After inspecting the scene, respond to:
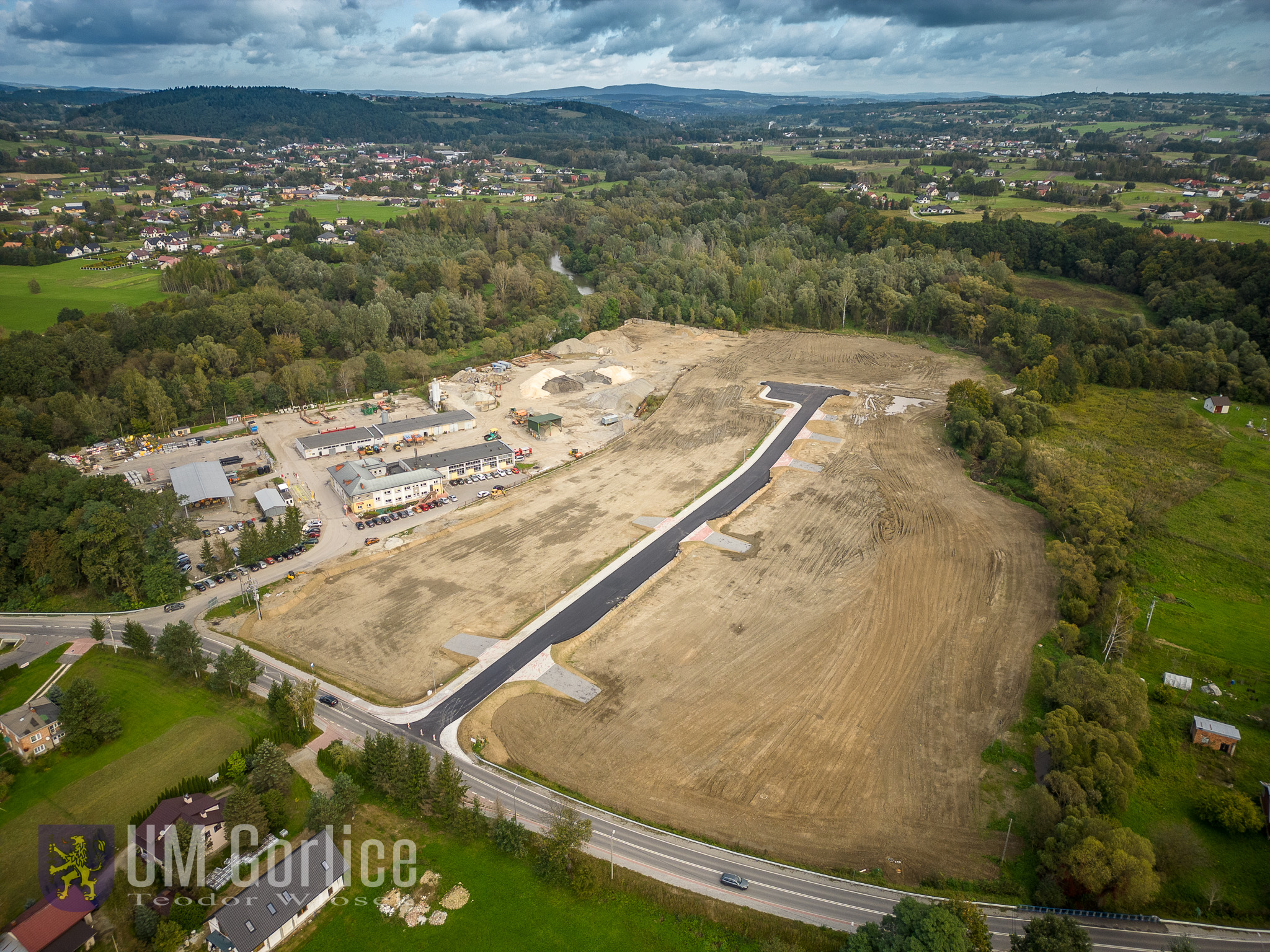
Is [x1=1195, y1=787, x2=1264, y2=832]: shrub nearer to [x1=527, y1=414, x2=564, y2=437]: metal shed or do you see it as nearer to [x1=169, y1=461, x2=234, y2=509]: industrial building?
[x1=527, y1=414, x2=564, y2=437]: metal shed

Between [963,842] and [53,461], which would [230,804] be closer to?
[963,842]

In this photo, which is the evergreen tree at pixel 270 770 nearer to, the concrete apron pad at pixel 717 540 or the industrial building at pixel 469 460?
the concrete apron pad at pixel 717 540

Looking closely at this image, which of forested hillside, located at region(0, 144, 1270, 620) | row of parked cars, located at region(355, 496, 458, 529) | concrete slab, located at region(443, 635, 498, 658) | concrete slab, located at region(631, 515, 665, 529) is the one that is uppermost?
forested hillside, located at region(0, 144, 1270, 620)

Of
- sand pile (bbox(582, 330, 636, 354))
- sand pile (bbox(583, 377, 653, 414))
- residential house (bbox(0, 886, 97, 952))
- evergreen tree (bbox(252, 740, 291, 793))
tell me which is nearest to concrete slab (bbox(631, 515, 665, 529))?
sand pile (bbox(583, 377, 653, 414))

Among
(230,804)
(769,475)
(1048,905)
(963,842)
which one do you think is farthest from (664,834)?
(769,475)

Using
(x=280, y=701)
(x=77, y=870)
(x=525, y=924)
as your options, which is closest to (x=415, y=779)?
(x=525, y=924)

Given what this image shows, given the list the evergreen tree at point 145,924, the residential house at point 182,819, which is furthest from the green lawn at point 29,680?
the evergreen tree at point 145,924
